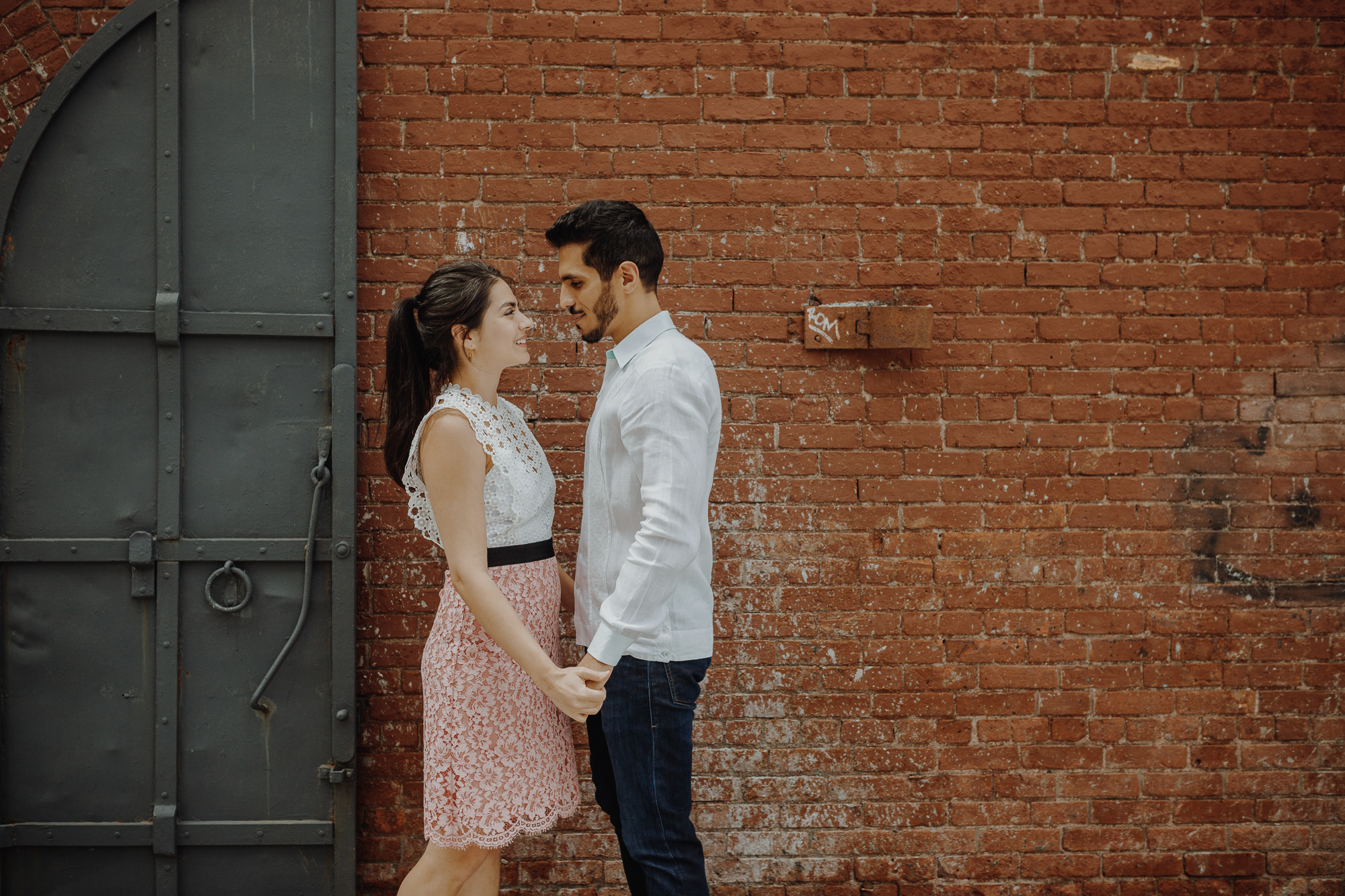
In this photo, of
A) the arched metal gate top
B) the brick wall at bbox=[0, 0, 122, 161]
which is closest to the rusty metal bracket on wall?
the arched metal gate top

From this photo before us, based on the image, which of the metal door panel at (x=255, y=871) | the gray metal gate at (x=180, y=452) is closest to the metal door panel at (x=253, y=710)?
the gray metal gate at (x=180, y=452)

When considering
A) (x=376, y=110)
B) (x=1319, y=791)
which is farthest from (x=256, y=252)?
(x=1319, y=791)

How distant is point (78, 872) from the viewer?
2.67m

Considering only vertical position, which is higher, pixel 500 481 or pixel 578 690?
pixel 500 481

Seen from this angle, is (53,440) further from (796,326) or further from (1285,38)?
(1285,38)

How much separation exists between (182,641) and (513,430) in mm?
1443

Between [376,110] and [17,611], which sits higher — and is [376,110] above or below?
above

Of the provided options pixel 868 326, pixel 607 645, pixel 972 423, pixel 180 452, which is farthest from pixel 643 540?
pixel 180 452

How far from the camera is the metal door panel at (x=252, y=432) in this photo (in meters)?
2.66

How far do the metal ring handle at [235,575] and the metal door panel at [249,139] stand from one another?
85 centimetres

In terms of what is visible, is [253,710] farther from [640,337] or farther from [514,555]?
[640,337]

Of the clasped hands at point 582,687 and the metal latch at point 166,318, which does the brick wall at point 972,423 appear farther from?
the clasped hands at point 582,687

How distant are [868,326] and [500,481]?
1.38 meters

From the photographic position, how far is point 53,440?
8.67 feet
